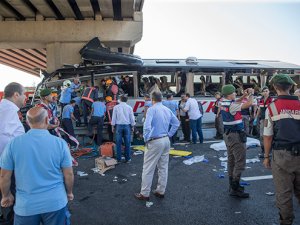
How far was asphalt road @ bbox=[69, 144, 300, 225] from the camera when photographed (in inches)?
169

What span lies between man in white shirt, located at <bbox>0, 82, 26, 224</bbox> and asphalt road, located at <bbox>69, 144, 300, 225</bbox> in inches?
61.0

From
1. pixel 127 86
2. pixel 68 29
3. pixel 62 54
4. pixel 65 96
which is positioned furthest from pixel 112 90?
pixel 68 29

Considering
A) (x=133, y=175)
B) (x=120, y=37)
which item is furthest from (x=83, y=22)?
(x=133, y=175)

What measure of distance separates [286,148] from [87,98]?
797 cm

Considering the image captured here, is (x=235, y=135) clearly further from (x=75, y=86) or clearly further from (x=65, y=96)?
(x=75, y=86)

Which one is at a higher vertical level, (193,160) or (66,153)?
(66,153)

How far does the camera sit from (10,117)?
3578 millimetres

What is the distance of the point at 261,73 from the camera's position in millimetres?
12805

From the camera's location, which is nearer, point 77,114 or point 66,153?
point 66,153

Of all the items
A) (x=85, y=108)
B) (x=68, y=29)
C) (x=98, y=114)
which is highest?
(x=68, y=29)

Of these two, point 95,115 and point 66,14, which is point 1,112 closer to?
point 95,115

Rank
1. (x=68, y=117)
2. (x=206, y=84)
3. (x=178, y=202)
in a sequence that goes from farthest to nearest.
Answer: (x=206, y=84) < (x=68, y=117) < (x=178, y=202)

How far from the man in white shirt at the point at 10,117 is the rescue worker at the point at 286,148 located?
129 inches

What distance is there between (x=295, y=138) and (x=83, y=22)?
12.9 metres
